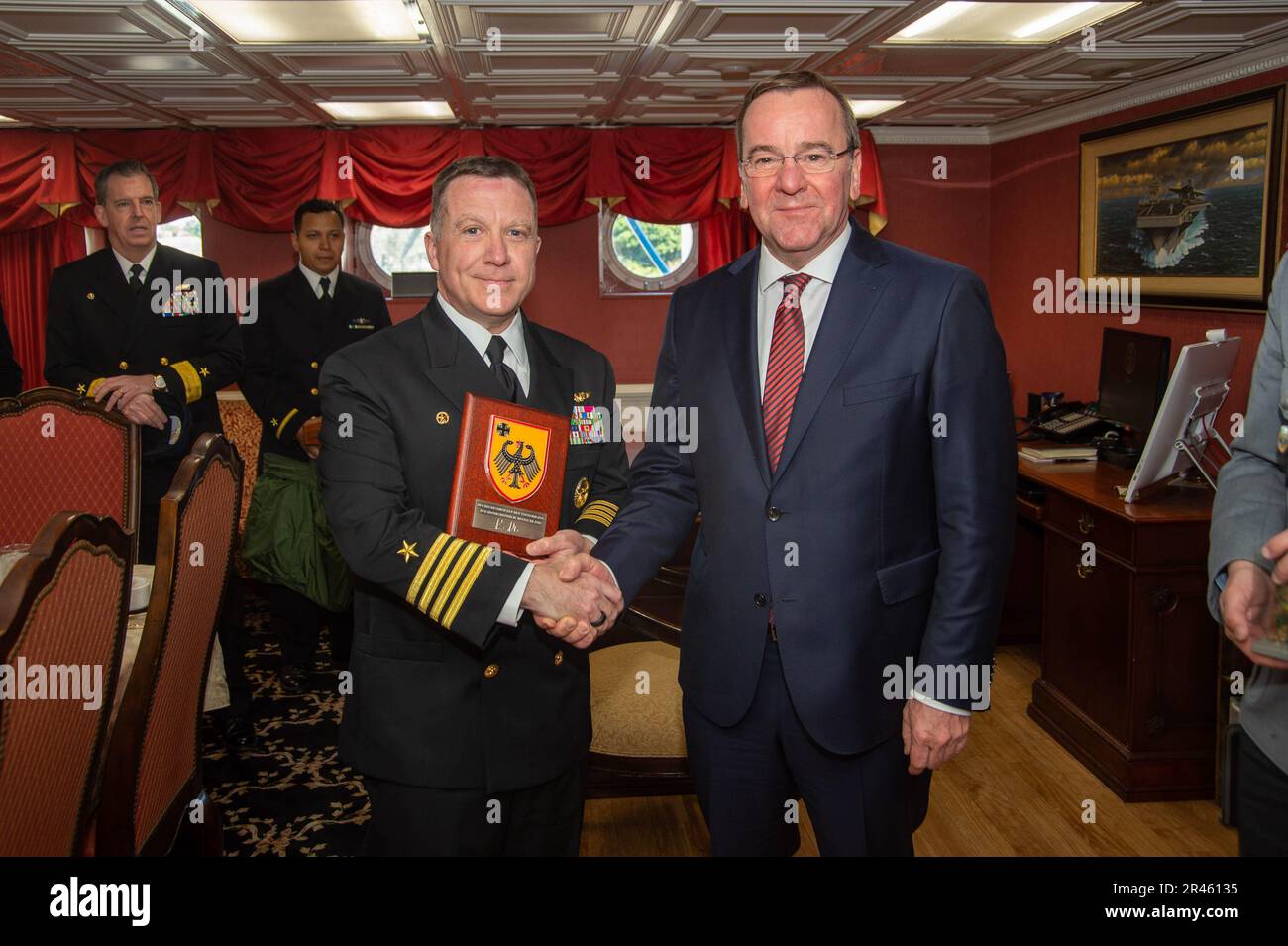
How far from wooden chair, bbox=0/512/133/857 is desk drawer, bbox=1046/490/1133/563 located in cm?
295

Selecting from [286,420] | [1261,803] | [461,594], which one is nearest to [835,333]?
[461,594]

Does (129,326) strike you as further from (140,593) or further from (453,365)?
(453,365)

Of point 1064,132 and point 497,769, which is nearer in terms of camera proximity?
point 497,769

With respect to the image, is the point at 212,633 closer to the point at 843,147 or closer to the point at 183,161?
the point at 843,147

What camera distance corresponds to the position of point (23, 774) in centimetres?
145

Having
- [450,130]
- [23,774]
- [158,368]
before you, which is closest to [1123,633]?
[23,774]

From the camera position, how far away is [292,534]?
13.3 feet

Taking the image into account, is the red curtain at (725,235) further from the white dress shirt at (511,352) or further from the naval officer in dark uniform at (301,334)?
the white dress shirt at (511,352)

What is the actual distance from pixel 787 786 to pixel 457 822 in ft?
1.78

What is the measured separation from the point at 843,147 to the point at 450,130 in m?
5.54

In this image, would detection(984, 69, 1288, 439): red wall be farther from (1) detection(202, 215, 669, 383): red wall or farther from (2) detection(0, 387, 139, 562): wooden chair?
(2) detection(0, 387, 139, 562): wooden chair

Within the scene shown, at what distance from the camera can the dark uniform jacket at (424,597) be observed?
1609mm

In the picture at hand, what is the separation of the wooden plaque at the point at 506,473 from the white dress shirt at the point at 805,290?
37 cm

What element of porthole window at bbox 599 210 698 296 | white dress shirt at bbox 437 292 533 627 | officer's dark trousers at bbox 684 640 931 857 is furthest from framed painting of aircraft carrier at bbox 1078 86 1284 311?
white dress shirt at bbox 437 292 533 627
